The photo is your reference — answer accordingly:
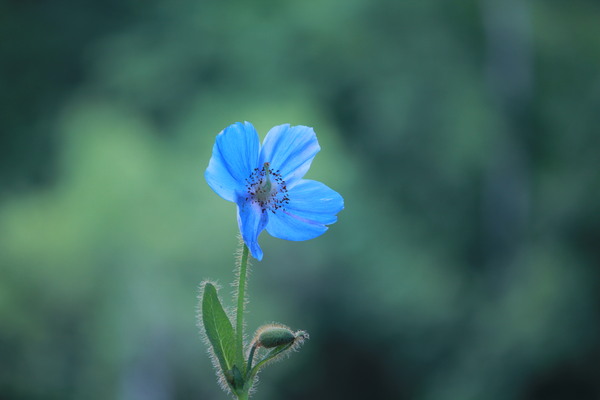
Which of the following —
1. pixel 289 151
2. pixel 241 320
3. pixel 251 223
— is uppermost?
pixel 289 151

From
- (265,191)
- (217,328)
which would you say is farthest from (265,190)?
(217,328)

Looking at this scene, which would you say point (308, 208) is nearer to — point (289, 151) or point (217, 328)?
point (289, 151)

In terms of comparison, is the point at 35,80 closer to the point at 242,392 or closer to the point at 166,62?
the point at 166,62

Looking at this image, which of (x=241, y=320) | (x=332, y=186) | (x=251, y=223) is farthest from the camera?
(x=332, y=186)

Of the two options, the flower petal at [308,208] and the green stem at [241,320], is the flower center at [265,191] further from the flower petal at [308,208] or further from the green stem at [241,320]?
the green stem at [241,320]

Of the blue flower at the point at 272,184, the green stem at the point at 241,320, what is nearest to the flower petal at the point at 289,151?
the blue flower at the point at 272,184

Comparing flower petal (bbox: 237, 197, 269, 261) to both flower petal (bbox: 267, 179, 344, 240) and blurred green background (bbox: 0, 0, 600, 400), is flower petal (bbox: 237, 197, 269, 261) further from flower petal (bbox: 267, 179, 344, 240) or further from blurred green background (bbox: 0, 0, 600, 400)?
blurred green background (bbox: 0, 0, 600, 400)

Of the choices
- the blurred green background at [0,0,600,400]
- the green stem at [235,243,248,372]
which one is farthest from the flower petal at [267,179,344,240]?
the blurred green background at [0,0,600,400]
